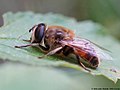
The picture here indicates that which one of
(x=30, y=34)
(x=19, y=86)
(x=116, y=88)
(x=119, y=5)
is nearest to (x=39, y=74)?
(x=19, y=86)

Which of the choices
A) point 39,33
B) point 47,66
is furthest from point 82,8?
point 39,33

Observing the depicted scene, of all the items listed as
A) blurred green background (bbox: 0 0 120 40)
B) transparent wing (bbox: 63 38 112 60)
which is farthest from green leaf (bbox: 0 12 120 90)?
blurred green background (bbox: 0 0 120 40)


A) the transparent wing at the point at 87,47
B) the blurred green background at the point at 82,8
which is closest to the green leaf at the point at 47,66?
the transparent wing at the point at 87,47

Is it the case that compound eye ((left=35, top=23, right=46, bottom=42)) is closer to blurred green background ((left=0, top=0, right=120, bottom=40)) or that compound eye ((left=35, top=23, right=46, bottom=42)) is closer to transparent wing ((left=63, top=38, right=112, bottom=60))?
transparent wing ((left=63, top=38, right=112, bottom=60))

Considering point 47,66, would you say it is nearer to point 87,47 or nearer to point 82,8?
point 87,47

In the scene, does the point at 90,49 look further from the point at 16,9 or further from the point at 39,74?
the point at 16,9

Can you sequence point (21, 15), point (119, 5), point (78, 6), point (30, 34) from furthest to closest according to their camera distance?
1. point (78, 6)
2. point (119, 5)
3. point (21, 15)
4. point (30, 34)
